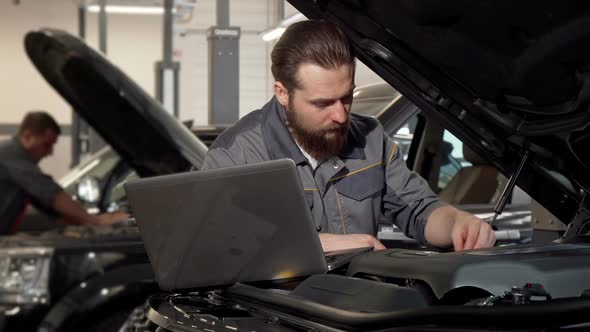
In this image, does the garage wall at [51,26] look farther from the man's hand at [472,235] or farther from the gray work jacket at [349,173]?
the man's hand at [472,235]

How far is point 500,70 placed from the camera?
2.65 meters

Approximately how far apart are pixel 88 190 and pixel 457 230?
3.10 meters

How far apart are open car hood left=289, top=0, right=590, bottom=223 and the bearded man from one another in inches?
5.2

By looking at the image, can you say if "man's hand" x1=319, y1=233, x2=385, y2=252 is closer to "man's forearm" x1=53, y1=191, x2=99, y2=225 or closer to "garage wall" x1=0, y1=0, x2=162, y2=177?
"man's forearm" x1=53, y1=191, x2=99, y2=225

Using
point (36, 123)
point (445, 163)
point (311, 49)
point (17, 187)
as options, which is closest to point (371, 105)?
point (445, 163)

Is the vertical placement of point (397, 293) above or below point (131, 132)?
above

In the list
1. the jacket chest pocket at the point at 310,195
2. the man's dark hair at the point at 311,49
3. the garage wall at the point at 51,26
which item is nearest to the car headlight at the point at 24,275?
the jacket chest pocket at the point at 310,195

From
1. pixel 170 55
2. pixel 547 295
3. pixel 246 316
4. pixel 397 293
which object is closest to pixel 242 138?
pixel 246 316

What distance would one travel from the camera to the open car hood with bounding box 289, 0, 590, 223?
242cm

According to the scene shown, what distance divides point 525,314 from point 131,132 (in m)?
3.66

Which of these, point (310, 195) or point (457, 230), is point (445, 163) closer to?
point (310, 195)

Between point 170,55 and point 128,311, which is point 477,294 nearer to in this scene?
point 128,311

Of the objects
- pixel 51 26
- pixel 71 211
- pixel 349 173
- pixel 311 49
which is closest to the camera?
pixel 311 49

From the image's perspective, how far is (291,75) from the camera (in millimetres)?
2824
